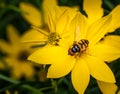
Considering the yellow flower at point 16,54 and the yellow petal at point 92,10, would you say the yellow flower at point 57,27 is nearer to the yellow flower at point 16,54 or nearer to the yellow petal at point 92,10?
the yellow petal at point 92,10

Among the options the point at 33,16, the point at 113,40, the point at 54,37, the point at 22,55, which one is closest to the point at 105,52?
the point at 113,40

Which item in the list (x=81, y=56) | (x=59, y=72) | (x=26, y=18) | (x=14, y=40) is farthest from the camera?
(x=14, y=40)

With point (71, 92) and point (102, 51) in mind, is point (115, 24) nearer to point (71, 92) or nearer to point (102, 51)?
point (102, 51)

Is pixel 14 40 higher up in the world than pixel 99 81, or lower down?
lower down

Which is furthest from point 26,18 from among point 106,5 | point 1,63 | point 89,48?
point 89,48

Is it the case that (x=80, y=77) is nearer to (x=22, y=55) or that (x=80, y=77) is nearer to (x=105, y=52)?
(x=105, y=52)

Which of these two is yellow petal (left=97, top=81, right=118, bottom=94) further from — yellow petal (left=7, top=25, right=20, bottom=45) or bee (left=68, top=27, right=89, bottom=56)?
yellow petal (left=7, top=25, right=20, bottom=45)
